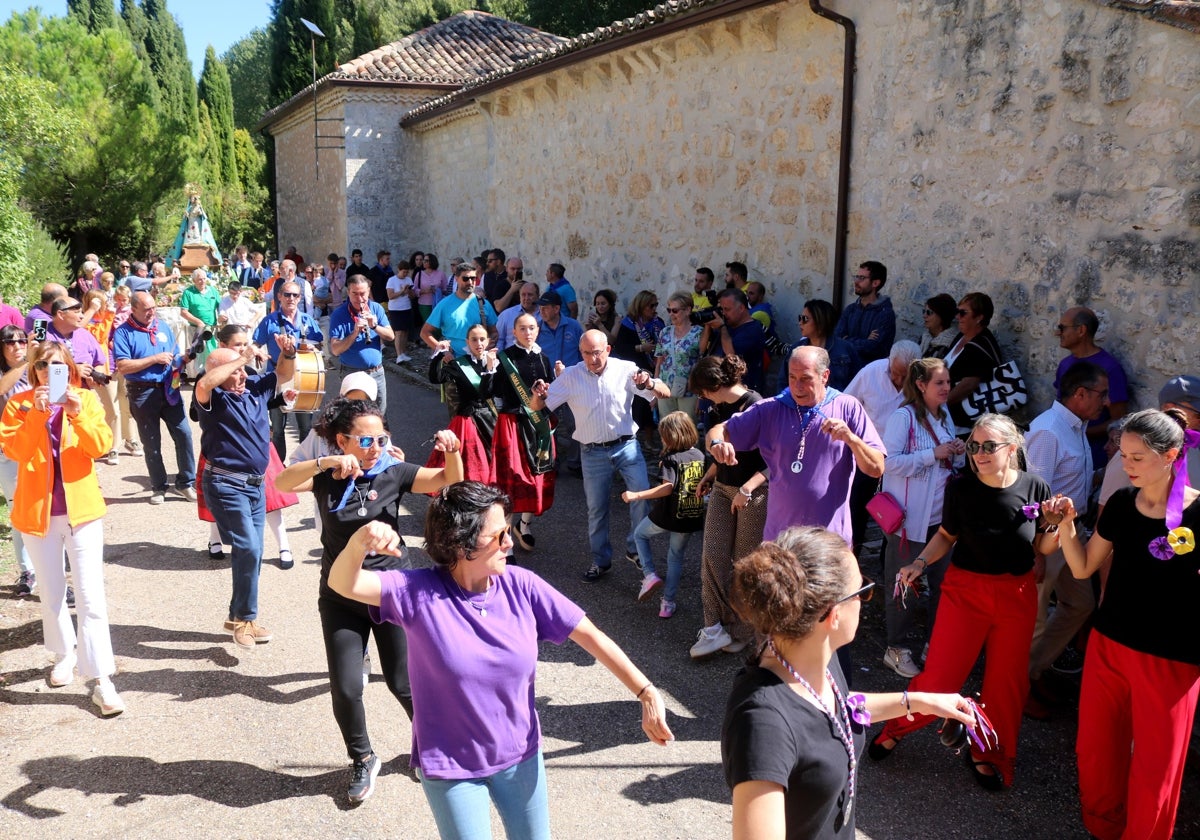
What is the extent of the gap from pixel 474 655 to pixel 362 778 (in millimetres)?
1694

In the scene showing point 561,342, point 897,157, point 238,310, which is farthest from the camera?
point 238,310

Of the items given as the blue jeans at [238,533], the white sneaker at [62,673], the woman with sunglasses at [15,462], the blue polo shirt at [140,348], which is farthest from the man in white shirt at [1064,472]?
the blue polo shirt at [140,348]

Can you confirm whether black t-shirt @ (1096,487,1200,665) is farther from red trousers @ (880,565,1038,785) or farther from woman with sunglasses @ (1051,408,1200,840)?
red trousers @ (880,565,1038,785)

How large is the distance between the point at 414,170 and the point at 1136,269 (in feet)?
62.0

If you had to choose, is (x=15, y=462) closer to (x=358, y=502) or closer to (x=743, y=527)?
(x=358, y=502)

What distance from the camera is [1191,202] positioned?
221 inches

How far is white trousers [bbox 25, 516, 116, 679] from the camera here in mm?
4926

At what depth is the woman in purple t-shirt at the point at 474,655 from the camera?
2.84m

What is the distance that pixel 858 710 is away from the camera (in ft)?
8.00

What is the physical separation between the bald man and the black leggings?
1.61 m

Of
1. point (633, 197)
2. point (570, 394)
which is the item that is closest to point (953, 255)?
point (570, 394)

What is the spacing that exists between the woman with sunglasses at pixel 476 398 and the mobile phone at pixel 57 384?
2.52 m

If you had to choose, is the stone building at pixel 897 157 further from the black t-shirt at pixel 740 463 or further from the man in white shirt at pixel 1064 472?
the black t-shirt at pixel 740 463

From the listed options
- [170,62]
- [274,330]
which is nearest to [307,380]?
[274,330]
